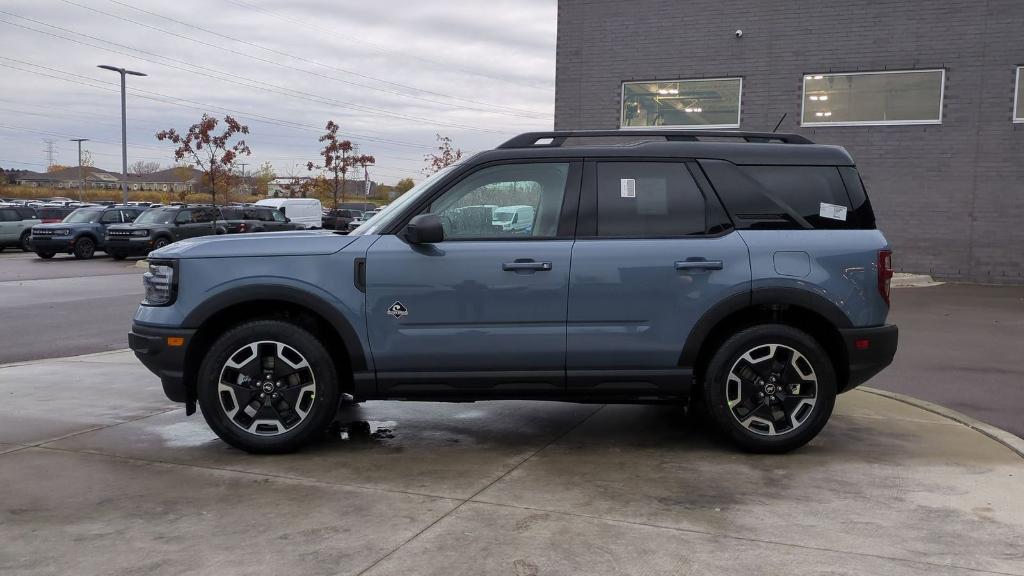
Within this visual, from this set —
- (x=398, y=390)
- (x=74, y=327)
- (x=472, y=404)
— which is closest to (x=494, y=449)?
(x=398, y=390)

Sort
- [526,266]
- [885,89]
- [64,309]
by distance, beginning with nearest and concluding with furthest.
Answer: [526,266] → [64,309] → [885,89]

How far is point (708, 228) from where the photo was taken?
17.1 ft

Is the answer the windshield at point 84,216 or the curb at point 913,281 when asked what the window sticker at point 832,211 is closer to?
the curb at point 913,281

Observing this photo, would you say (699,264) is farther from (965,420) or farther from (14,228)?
(14,228)

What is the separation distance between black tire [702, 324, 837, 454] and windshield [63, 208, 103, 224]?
27956mm

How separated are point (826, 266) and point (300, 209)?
33709 millimetres

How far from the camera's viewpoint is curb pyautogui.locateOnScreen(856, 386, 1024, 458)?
18.0ft

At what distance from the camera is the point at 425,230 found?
490 cm

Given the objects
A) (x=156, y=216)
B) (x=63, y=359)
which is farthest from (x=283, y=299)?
(x=156, y=216)

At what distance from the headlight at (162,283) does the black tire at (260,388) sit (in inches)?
16.0

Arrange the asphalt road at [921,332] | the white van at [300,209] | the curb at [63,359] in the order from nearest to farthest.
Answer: the asphalt road at [921,332]
the curb at [63,359]
the white van at [300,209]

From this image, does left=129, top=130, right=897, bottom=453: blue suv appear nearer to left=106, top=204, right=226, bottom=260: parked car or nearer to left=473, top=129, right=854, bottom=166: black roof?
Result: left=473, top=129, right=854, bottom=166: black roof

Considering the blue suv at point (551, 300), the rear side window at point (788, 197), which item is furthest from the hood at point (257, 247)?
the rear side window at point (788, 197)

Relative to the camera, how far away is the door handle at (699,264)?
507 cm
